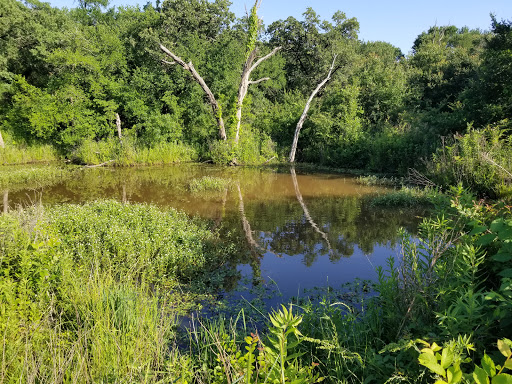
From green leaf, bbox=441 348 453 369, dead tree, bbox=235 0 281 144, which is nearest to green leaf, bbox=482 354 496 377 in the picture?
green leaf, bbox=441 348 453 369

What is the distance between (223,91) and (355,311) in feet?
67.7

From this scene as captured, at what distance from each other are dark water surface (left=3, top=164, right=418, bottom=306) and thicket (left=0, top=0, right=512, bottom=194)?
424cm

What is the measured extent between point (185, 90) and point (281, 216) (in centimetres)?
1624

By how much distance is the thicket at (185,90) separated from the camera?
64.3 feet

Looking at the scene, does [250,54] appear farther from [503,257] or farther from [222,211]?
[503,257]

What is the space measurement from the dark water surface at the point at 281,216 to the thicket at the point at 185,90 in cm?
424

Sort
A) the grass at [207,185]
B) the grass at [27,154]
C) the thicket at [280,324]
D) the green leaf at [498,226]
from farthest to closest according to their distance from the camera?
1. the grass at [27,154]
2. the grass at [207,185]
3. the green leaf at [498,226]
4. the thicket at [280,324]

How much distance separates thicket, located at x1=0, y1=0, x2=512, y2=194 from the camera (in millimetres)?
19594

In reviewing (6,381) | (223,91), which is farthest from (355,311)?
(223,91)

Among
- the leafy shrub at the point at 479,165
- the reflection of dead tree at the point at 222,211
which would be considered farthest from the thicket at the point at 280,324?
the leafy shrub at the point at 479,165

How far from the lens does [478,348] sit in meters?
2.39

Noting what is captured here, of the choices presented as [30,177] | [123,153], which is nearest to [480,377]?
[30,177]

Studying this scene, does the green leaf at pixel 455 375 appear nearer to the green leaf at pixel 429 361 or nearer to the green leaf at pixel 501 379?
the green leaf at pixel 429 361

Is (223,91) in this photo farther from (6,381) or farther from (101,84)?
(6,381)
